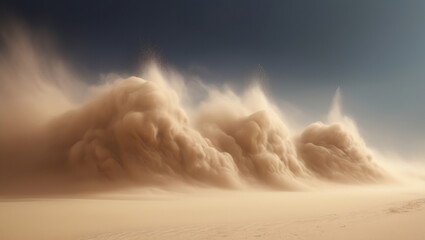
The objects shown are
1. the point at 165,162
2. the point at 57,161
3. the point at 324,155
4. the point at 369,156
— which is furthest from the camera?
the point at 369,156

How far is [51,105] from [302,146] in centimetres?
3110

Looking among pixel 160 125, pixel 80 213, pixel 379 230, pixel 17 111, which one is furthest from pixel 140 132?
pixel 379 230

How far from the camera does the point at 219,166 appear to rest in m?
25.2

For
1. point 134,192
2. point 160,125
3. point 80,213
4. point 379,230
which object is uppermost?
point 160,125

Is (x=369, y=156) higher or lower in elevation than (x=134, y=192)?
higher

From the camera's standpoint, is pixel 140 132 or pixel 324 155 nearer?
pixel 140 132

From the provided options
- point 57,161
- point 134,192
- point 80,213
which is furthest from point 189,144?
point 80,213

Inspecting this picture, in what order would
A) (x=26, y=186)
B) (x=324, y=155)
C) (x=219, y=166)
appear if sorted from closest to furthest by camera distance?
(x=26, y=186)
(x=219, y=166)
(x=324, y=155)

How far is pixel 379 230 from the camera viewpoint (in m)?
6.90

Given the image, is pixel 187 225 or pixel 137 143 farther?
pixel 137 143

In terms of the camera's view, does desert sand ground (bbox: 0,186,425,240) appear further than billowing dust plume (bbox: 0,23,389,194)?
No

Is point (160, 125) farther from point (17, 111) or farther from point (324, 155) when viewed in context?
point (324, 155)

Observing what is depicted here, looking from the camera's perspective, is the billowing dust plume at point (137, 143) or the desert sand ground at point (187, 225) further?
the billowing dust plume at point (137, 143)

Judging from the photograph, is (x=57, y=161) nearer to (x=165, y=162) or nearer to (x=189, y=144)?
(x=165, y=162)
